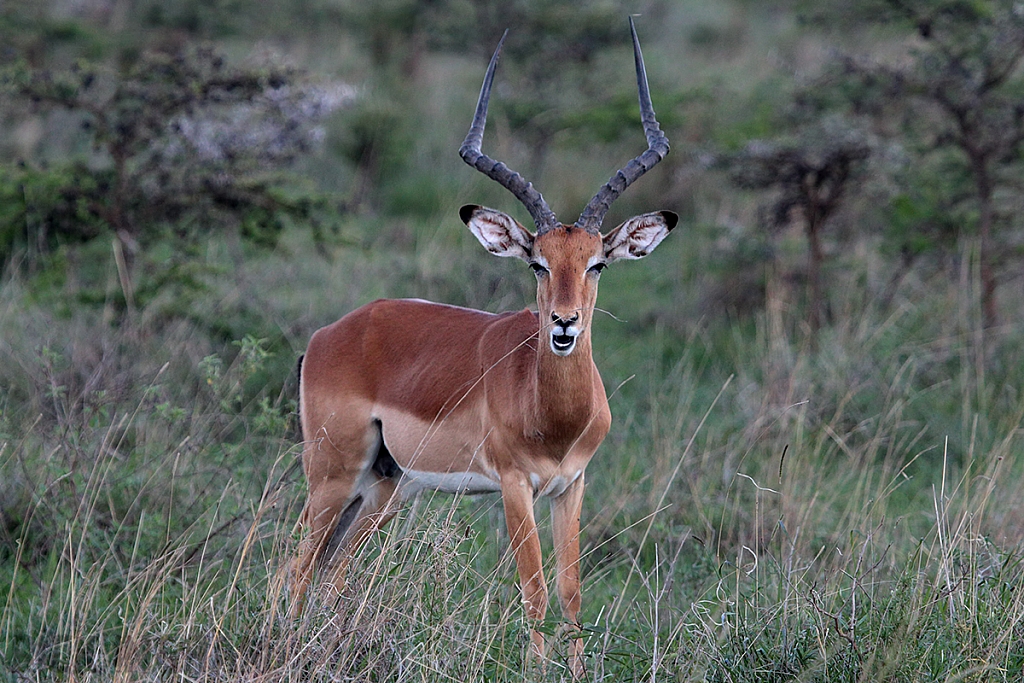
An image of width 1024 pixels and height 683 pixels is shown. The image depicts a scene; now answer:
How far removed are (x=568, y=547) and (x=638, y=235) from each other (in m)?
1.29

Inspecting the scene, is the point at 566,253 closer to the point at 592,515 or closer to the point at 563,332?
the point at 563,332

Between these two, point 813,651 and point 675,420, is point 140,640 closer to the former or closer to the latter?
point 813,651

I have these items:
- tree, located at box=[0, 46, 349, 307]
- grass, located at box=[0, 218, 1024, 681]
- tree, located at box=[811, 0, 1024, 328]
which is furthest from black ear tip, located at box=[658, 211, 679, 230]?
tree, located at box=[811, 0, 1024, 328]

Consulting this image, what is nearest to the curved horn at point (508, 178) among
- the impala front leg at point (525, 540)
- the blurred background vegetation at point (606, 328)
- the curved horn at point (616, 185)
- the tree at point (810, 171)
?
the curved horn at point (616, 185)

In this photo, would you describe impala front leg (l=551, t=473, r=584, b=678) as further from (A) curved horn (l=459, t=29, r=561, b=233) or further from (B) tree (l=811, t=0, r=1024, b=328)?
(B) tree (l=811, t=0, r=1024, b=328)

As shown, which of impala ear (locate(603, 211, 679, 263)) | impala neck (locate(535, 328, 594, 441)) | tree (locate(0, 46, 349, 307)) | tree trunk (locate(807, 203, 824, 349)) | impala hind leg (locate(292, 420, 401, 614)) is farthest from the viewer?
tree trunk (locate(807, 203, 824, 349))

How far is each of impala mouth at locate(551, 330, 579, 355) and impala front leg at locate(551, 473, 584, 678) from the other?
807 millimetres

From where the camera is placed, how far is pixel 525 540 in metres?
4.29

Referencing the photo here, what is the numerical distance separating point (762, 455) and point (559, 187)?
20.5ft

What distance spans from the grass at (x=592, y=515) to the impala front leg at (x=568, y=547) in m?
0.18

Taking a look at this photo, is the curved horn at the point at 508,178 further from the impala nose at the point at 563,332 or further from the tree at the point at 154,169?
the tree at the point at 154,169

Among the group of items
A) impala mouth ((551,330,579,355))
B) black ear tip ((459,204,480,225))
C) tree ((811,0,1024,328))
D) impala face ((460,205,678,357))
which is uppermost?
→ tree ((811,0,1024,328))

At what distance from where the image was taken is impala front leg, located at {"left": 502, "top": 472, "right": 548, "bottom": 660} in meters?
4.30

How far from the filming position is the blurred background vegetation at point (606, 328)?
412cm
